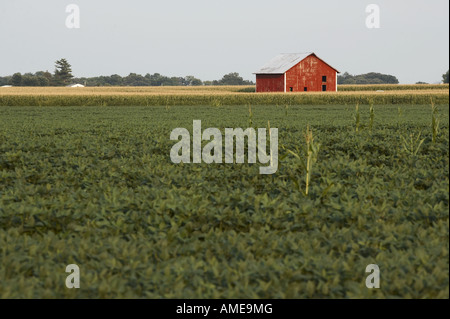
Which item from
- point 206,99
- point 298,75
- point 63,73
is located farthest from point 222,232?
point 63,73

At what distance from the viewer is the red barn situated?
193ft

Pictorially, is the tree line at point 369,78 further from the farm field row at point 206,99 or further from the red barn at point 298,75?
the farm field row at point 206,99

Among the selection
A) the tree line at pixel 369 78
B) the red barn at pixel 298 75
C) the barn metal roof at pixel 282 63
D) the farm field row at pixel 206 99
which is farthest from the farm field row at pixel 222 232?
the tree line at pixel 369 78

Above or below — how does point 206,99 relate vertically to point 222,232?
above

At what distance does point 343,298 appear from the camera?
466 cm

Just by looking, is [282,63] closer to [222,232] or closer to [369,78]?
[222,232]

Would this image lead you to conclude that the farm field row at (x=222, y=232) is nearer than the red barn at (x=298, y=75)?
Yes

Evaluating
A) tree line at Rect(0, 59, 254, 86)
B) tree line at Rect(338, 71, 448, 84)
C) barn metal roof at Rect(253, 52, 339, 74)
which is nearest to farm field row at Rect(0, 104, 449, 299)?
barn metal roof at Rect(253, 52, 339, 74)

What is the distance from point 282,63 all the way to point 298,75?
115 inches

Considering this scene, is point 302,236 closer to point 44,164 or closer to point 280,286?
point 280,286

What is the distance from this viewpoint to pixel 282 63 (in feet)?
201

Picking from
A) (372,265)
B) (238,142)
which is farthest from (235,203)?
(238,142)

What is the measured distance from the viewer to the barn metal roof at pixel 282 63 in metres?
59.0
